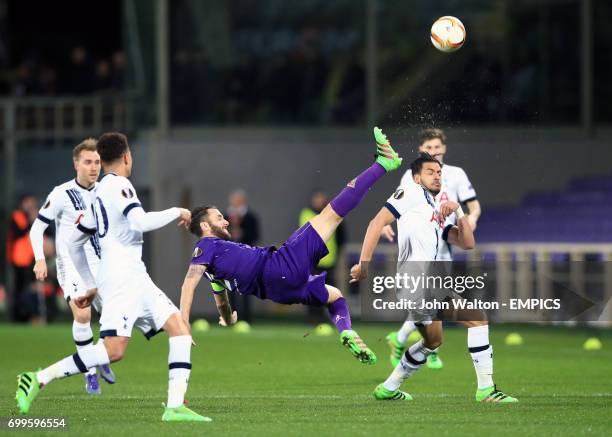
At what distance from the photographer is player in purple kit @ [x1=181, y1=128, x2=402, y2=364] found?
10.6 m

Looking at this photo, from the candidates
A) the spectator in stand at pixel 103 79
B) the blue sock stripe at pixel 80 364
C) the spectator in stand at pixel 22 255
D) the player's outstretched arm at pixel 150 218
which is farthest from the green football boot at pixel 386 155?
the spectator in stand at pixel 103 79

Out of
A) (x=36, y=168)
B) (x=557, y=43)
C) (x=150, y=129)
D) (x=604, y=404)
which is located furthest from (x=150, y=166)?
(x=604, y=404)

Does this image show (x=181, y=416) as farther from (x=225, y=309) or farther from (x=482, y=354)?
(x=482, y=354)

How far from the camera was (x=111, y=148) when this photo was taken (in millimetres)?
10047

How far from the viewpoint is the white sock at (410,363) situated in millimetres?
11266

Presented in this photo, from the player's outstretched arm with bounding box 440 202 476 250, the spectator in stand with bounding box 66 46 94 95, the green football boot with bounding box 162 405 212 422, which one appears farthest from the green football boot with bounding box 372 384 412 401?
the spectator in stand with bounding box 66 46 94 95

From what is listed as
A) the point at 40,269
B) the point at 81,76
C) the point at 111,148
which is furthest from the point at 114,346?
the point at 81,76

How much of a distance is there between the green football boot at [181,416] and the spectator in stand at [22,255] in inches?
538

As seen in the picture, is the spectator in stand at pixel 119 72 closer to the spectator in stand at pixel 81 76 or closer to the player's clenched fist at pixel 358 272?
the spectator in stand at pixel 81 76

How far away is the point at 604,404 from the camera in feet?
36.2

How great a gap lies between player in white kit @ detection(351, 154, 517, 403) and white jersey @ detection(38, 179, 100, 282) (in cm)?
273

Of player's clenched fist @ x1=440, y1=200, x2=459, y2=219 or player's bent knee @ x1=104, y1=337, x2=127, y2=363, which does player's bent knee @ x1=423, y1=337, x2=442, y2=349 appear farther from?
player's bent knee @ x1=104, y1=337, x2=127, y2=363

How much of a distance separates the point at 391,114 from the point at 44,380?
17482mm

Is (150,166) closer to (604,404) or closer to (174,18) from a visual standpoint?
(174,18)
